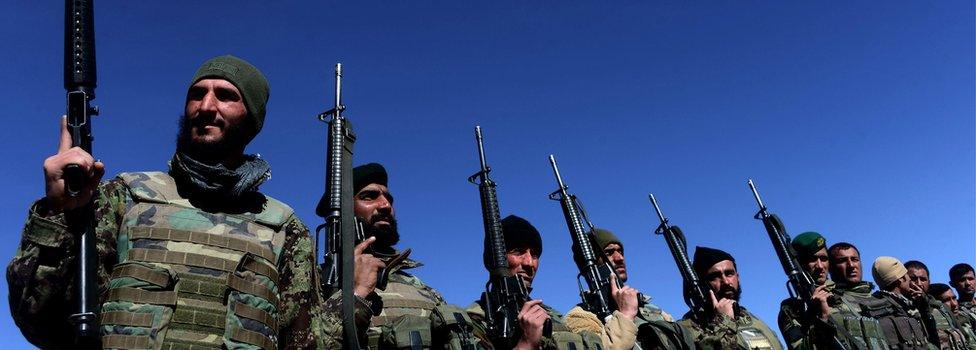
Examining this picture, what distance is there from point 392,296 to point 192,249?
2888 millimetres

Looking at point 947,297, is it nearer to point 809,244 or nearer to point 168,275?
point 809,244

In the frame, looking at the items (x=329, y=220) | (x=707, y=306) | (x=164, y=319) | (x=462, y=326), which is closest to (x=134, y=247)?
(x=164, y=319)

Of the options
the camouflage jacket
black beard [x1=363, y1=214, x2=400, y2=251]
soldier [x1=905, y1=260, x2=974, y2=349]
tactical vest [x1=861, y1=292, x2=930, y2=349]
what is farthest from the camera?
soldier [x1=905, y1=260, x2=974, y2=349]

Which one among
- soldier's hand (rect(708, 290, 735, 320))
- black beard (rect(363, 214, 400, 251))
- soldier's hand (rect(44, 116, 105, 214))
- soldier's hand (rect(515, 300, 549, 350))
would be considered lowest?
soldier's hand (rect(44, 116, 105, 214))

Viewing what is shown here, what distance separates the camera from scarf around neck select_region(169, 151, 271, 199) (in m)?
3.42

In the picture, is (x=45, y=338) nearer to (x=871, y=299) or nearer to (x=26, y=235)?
(x=26, y=235)

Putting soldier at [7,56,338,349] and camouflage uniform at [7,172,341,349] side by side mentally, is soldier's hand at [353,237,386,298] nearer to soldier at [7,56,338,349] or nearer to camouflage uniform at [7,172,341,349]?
soldier at [7,56,338,349]

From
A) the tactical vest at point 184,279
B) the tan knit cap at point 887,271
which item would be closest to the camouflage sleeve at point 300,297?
the tactical vest at point 184,279

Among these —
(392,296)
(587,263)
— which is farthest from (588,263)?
(392,296)

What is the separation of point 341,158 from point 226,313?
10.2ft

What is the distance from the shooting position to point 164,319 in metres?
3.00

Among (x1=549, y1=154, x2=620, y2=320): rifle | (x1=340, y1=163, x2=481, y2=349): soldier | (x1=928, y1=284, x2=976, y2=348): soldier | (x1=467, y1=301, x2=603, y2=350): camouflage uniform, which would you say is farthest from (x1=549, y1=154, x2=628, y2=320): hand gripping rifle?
(x1=928, y1=284, x2=976, y2=348): soldier

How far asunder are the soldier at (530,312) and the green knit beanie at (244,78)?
310cm

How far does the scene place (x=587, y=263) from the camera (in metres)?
8.95
